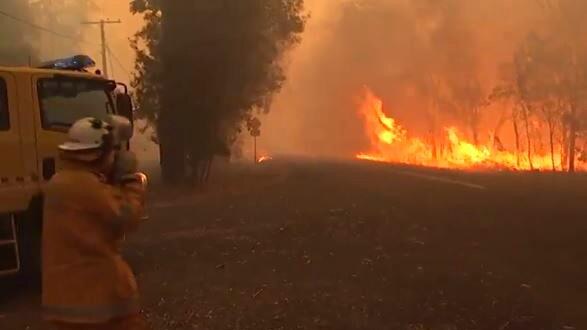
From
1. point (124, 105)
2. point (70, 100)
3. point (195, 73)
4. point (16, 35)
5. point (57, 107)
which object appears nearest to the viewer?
point (57, 107)

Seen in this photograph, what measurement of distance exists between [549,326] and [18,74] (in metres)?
6.74

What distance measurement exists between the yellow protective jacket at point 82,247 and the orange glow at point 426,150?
42.2 m

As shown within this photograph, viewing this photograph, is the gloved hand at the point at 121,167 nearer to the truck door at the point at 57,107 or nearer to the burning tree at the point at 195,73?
the truck door at the point at 57,107

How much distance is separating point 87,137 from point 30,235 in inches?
212

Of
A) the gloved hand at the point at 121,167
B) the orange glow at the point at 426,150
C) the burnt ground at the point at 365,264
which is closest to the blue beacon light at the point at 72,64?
the burnt ground at the point at 365,264

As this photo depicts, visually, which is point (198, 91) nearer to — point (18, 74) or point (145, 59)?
point (145, 59)

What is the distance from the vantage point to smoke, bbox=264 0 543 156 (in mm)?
53281

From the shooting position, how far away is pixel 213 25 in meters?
23.2

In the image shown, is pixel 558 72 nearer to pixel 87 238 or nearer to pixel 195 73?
pixel 195 73

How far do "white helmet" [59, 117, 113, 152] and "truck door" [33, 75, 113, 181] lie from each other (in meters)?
4.88

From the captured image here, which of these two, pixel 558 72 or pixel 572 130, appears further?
pixel 558 72

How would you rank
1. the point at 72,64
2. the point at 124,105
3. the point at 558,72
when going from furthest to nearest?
1. the point at 558,72
2. the point at 72,64
3. the point at 124,105

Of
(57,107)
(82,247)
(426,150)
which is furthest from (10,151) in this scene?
(426,150)

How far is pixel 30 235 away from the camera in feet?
27.6
